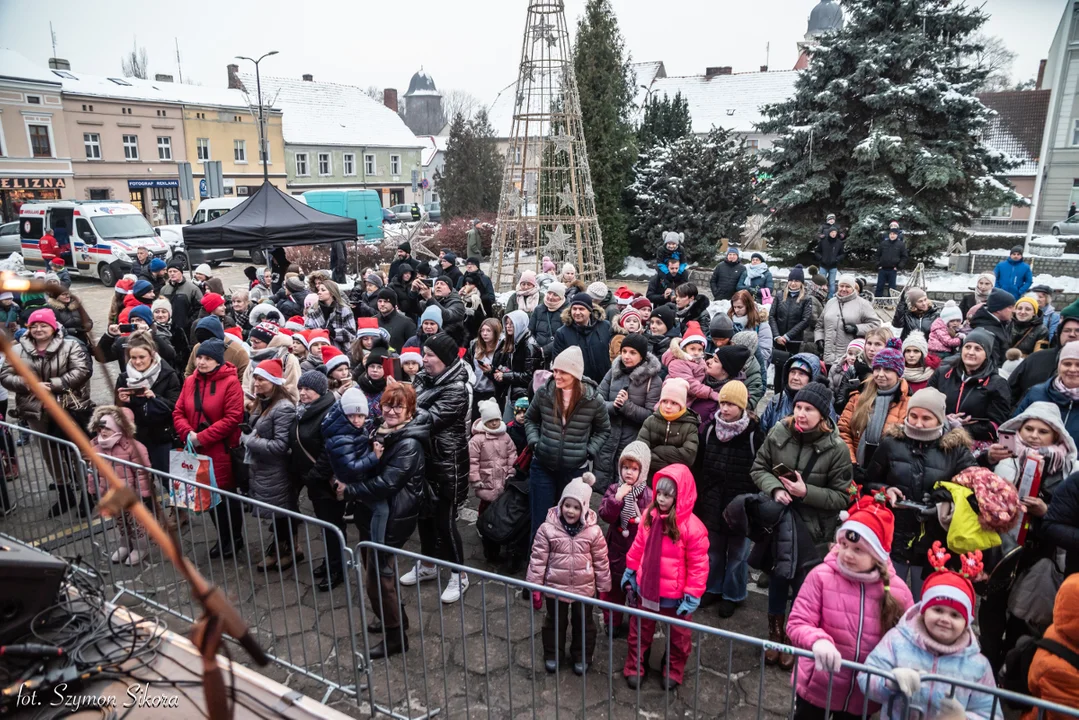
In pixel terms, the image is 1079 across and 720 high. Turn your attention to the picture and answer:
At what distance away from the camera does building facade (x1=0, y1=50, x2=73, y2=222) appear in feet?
105

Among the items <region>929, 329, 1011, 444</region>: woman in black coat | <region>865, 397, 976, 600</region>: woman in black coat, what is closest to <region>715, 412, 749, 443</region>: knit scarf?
<region>865, 397, 976, 600</region>: woman in black coat

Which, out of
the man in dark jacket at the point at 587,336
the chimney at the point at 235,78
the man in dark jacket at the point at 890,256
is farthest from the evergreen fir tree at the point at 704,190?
the chimney at the point at 235,78

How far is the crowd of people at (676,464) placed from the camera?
10.7 feet

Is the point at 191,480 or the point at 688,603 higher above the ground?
the point at 191,480

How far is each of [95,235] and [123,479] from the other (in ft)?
64.7

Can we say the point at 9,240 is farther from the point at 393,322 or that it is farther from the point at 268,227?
the point at 393,322

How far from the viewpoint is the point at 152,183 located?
38.0 metres

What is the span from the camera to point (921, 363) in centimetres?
530

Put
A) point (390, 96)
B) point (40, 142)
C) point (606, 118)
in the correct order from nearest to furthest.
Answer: point (606, 118) → point (40, 142) → point (390, 96)

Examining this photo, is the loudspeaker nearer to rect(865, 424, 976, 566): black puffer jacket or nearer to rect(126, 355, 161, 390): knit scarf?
rect(126, 355, 161, 390): knit scarf

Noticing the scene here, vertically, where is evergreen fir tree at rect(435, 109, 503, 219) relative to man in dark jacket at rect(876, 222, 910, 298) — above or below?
above

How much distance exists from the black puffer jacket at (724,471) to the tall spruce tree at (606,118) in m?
15.7

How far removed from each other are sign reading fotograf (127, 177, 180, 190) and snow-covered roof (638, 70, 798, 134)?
1169 inches

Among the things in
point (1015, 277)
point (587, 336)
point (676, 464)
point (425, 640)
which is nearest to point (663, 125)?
point (1015, 277)
